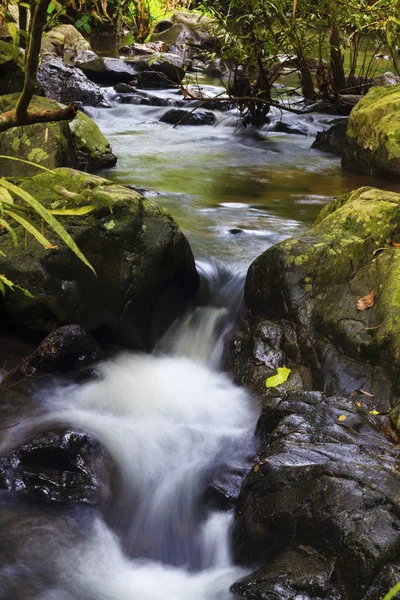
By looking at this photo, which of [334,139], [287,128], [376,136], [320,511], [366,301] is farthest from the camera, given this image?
[287,128]

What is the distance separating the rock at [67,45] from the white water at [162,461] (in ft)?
46.2

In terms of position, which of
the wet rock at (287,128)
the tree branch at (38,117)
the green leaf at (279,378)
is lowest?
the green leaf at (279,378)

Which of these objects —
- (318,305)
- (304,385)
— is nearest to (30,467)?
(304,385)

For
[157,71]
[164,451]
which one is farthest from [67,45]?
[164,451]

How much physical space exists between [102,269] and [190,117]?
7.40 metres

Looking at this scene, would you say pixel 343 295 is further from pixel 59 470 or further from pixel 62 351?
pixel 59 470

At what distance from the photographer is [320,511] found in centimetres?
264

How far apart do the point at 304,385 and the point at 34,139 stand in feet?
14.0

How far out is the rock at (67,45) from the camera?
17.4 meters

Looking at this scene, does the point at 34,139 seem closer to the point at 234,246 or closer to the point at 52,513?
the point at 234,246

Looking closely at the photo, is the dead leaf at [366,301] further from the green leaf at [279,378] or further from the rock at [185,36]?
the rock at [185,36]

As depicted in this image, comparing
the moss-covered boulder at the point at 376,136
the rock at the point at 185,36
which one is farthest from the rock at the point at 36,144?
the rock at the point at 185,36

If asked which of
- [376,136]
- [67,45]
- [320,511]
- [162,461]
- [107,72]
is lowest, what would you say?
[162,461]

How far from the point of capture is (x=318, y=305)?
14.3 feet
